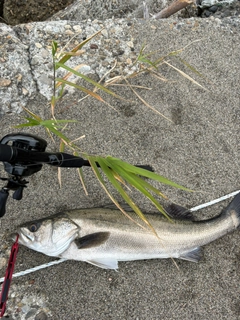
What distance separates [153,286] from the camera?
123 inches

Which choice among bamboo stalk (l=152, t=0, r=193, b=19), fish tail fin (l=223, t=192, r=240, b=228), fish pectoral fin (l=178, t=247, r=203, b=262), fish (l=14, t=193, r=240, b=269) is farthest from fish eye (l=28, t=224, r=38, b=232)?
bamboo stalk (l=152, t=0, r=193, b=19)

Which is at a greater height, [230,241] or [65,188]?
[65,188]

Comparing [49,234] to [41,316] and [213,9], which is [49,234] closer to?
[41,316]

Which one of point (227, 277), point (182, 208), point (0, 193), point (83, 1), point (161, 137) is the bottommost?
point (227, 277)

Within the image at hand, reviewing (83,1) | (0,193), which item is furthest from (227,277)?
(83,1)

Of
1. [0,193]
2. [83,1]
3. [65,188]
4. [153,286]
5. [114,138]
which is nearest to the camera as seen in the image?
[0,193]

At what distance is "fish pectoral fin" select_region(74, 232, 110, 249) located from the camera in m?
2.91

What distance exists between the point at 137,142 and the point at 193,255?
44.7 inches

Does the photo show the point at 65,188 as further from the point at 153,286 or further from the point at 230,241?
the point at 230,241

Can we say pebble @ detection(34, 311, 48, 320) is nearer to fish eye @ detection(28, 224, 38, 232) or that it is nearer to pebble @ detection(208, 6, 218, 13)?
fish eye @ detection(28, 224, 38, 232)

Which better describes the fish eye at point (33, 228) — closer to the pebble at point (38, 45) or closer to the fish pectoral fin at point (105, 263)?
the fish pectoral fin at point (105, 263)

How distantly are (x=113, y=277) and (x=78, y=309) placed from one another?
0.37 m

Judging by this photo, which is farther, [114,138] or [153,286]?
[114,138]

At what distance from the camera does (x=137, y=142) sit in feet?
11.8
